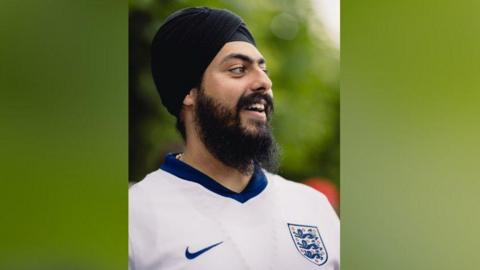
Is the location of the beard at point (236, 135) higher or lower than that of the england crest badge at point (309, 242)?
higher

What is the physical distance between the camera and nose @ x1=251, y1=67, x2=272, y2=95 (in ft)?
9.73

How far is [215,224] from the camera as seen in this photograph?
2852mm

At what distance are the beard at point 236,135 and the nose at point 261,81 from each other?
0.10 ft

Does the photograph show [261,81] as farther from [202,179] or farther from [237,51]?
[202,179]

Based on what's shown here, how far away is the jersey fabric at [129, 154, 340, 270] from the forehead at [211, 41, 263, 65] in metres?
0.50

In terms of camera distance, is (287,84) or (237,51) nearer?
(237,51)

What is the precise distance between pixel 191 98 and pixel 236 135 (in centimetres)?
28

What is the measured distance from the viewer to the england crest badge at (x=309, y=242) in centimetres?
300
